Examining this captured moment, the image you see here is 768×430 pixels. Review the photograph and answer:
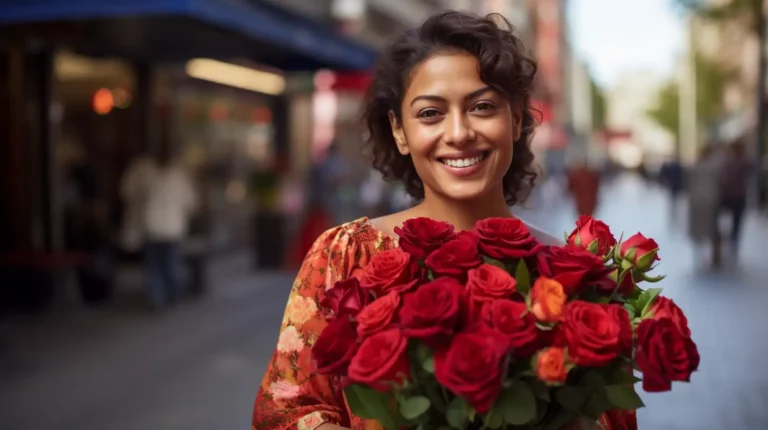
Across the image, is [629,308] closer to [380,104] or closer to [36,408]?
[380,104]

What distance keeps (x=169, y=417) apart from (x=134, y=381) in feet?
4.10

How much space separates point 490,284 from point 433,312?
0.39ft

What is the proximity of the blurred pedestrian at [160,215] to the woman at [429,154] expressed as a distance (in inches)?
374

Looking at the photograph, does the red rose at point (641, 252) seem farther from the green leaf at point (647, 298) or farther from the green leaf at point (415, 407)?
the green leaf at point (415, 407)

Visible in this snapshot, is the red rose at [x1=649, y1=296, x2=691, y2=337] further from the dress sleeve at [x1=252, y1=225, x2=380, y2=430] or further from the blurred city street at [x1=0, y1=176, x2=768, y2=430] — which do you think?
the blurred city street at [x1=0, y1=176, x2=768, y2=430]

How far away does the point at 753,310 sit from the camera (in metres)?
11.3

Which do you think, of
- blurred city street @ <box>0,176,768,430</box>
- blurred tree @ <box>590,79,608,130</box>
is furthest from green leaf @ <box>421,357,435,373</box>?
blurred tree @ <box>590,79,608,130</box>

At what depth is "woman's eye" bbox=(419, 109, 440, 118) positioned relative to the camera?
85.7 inches

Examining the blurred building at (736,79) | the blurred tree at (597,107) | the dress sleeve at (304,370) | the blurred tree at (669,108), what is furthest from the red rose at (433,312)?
the blurred tree at (597,107)

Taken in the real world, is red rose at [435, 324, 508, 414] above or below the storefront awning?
below

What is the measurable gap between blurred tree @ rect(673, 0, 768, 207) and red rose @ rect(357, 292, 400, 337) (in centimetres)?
2752

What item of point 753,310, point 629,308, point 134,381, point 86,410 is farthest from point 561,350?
point 753,310

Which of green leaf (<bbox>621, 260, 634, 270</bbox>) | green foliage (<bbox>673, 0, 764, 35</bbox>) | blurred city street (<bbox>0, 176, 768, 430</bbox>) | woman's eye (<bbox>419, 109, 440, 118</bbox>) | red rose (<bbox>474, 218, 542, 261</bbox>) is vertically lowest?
blurred city street (<bbox>0, 176, 768, 430</bbox>)

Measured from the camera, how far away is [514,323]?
63.0 inches
